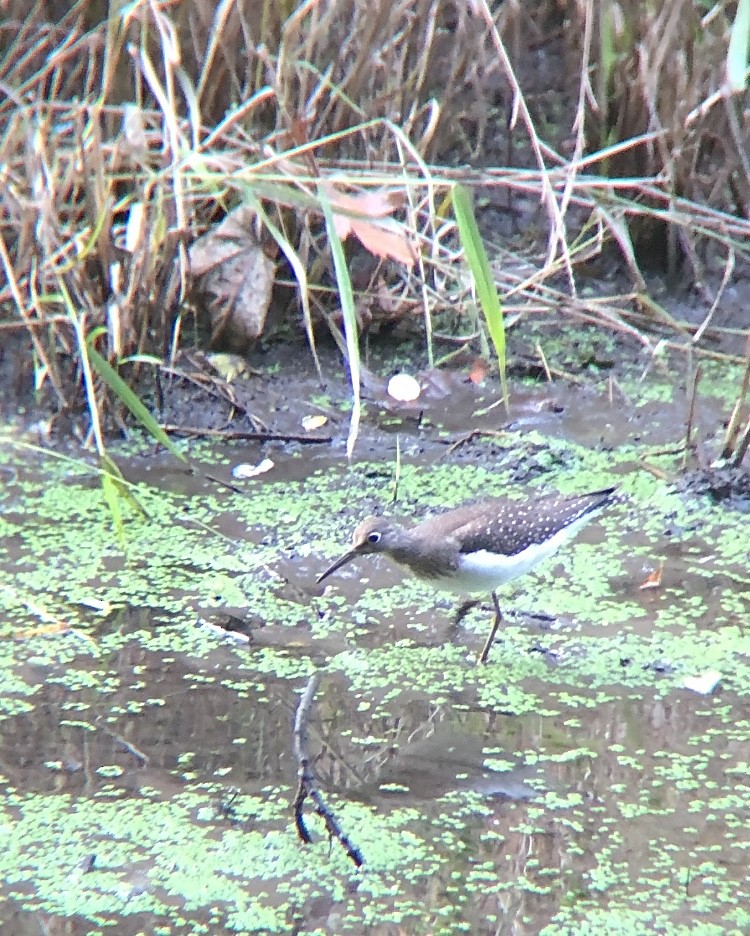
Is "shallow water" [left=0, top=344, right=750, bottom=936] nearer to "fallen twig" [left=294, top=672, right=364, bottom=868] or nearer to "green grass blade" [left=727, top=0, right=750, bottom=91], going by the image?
"fallen twig" [left=294, top=672, right=364, bottom=868]

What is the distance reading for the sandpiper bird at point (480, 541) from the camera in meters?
4.38

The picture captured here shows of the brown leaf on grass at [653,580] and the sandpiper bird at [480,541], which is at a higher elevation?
the sandpiper bird at [480,541]

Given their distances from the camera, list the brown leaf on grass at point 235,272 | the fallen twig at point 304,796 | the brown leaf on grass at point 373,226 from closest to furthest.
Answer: the fallen twig at point 304,796 → the brown leaf on grass at point 373,226 → the brown leaf on grass at point 235,272

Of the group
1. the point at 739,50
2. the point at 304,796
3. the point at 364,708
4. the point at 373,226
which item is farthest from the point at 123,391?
the point at 739,50

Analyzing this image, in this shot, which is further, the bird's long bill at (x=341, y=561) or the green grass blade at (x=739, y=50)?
the bird's long bill at (x=341, y=561)

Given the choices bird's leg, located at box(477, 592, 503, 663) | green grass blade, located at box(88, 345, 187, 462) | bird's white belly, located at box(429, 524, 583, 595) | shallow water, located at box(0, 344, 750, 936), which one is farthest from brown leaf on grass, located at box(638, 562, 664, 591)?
green grass blade, located at box(88, 345, 187, 462)

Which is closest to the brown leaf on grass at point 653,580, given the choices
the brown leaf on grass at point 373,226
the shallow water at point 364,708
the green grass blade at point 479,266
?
the shallow water at point 364,708

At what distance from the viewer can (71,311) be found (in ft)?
17.1

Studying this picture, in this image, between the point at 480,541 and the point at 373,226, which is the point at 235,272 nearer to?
the point at 373,226

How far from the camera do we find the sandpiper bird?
438 cm

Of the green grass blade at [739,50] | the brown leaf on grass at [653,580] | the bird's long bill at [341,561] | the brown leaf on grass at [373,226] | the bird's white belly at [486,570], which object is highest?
the green grass blade at [739,50]

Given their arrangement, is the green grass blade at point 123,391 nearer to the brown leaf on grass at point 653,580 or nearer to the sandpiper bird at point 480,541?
the sandpiper bird at point 480,541

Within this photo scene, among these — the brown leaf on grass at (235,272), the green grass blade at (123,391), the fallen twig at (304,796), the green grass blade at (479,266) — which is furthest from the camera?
the brown leaf on grass at (235,272)

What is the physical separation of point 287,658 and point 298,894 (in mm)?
1228
